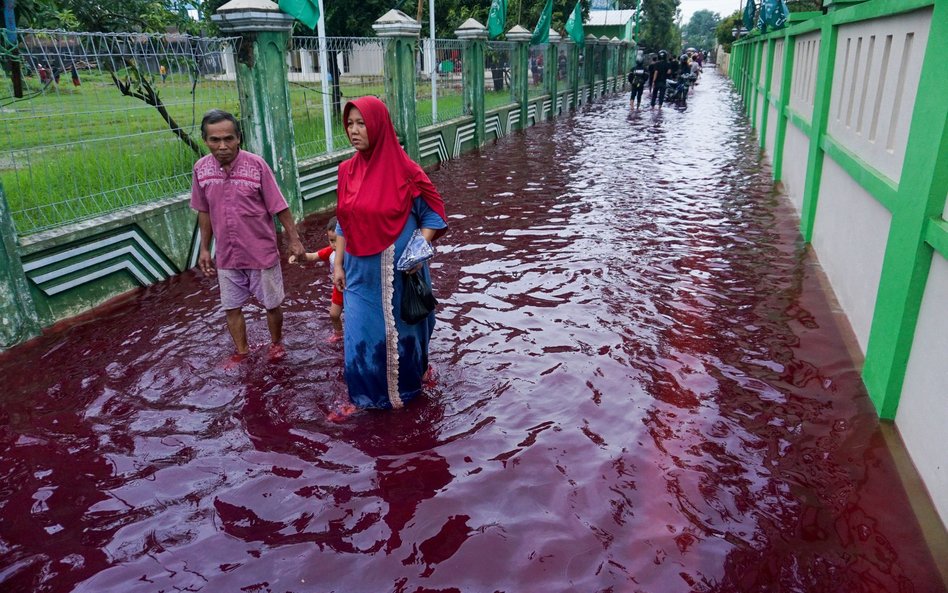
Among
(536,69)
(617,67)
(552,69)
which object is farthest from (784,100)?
(617,67)

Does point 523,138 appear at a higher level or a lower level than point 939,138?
lower

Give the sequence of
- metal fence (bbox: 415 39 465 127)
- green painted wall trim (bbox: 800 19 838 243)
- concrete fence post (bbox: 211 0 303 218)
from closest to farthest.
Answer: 1. green painted wall trim (bbox: 800 19 838 243)
2. concrete fence post (bbox: 211 0 303 218)
3. metal fence (bbox: 415 39 465 127)

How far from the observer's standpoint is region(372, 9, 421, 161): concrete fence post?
10.4 meters

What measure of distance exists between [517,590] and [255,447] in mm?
1701

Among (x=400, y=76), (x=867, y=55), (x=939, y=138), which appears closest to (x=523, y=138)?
(x=400, y=76)

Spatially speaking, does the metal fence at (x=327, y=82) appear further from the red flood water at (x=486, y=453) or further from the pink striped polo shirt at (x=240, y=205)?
the pink striped polo shirt at (x=240, y=205)

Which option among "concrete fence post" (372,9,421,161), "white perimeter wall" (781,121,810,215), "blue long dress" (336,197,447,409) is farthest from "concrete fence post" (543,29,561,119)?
"blue long dress" (336,197,447,409)

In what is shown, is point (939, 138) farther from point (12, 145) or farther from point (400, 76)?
point (400, 76)

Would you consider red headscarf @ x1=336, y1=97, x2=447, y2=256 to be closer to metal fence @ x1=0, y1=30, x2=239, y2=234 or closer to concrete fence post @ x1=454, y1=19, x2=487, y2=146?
metal fence @ x1=0, y1=30, x2=239, y2=234

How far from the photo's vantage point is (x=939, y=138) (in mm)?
3037

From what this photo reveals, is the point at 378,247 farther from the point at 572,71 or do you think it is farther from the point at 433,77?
the point at 572,71

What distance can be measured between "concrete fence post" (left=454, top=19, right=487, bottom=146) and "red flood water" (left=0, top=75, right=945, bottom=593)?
8.91 m

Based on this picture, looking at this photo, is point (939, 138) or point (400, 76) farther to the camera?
point (400, 76)

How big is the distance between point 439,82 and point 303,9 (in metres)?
4.99
